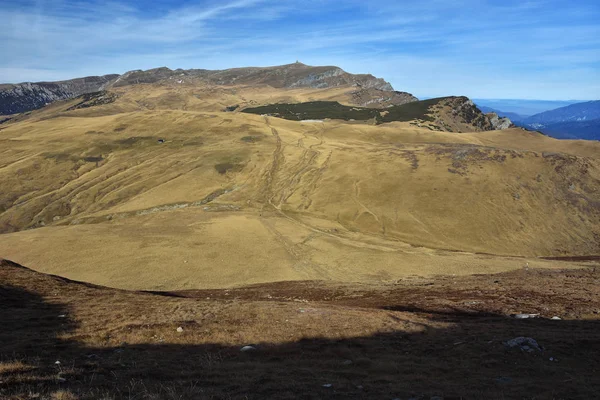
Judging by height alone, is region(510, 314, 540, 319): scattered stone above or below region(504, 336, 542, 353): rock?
below

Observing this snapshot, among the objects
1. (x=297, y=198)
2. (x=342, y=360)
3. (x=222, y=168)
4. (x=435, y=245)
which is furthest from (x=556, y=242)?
(x=222, y=168)

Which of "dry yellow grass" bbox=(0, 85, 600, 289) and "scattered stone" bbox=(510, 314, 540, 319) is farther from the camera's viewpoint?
"dry yellow grass" bbox=(0, 85, 600, 289)

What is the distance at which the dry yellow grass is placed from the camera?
4638cm

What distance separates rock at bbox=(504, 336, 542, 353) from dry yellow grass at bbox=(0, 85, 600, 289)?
25.5 m

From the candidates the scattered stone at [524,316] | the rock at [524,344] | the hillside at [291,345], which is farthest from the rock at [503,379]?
the scattered stone at [524,316]

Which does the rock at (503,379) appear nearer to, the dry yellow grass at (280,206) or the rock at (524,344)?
the rock at (524,344)

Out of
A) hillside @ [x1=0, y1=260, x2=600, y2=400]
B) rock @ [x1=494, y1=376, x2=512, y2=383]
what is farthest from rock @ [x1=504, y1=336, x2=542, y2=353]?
rock @ [x1=494, y1=376, x2=512, y2=383]

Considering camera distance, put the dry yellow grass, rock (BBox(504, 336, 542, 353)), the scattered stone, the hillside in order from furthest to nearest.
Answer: the dry yellow grass < the scattered stone < rock (BBox(504, 336, 542, 353)) < the hillside

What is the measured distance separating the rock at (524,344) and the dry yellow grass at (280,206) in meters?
25.5

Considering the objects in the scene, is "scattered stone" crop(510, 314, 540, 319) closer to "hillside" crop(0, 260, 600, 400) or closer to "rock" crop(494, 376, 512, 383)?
"hillside" crop(0, 260, 600, 400)

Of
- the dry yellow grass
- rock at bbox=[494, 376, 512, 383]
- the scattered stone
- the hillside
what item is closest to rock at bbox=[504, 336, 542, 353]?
the hillside

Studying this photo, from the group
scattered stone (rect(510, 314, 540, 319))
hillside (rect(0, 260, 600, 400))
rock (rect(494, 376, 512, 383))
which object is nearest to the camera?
hillside (rect(0, 260, 600, 400))

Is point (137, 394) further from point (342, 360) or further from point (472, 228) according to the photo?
point (472, 228)

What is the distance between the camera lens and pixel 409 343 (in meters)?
18.4
